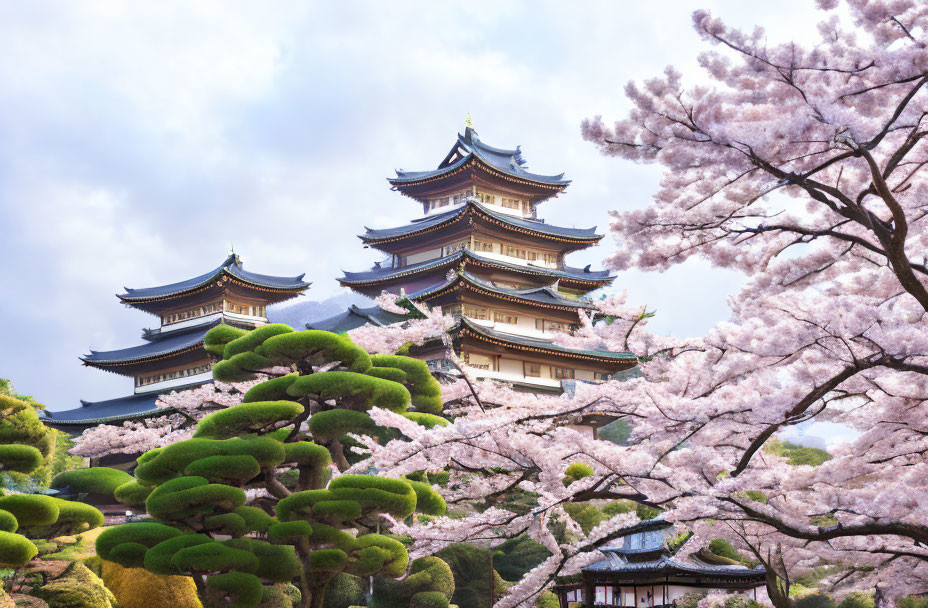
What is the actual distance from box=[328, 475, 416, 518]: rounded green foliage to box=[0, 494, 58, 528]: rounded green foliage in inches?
236

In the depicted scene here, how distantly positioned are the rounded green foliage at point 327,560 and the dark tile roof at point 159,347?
20.1 metres

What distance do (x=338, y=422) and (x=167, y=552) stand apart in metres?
3.13

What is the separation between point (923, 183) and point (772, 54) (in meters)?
2.25

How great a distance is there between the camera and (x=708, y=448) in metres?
6.17

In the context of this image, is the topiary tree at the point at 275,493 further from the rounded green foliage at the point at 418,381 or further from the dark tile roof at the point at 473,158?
the dark tile roof at the point at 473,158

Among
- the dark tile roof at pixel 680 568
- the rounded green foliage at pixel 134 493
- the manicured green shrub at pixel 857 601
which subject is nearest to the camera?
the rounded green foliage at pixel 134 493

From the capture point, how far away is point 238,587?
37.2ft

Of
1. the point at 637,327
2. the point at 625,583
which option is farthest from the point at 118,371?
the point at 637,327

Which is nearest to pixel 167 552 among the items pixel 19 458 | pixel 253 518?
pixel 253 518

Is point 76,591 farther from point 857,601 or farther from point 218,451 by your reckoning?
point 857,601

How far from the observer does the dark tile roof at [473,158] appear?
3152cm

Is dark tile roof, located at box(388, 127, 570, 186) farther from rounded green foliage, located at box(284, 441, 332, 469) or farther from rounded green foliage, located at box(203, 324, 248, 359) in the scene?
rounded green foliage, located at box(284, 441, 332, 469)

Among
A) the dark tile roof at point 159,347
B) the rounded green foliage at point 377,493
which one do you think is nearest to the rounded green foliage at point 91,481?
the dark tile roof at point 159,347

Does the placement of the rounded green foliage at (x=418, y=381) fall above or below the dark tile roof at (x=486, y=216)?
below
